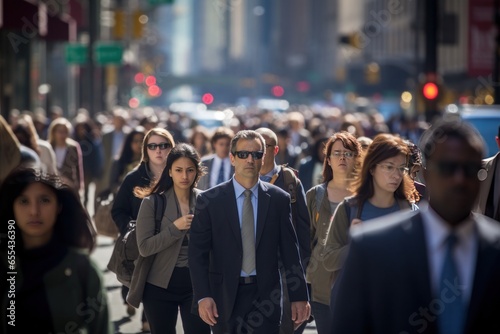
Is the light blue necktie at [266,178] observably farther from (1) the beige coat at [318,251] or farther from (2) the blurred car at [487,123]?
(2) the blurred car at [487,123]

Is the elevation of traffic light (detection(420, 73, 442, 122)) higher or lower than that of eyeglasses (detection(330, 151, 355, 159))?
higher

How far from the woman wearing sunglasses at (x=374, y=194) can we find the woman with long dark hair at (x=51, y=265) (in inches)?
98.5

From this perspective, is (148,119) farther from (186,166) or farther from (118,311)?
(186,166)

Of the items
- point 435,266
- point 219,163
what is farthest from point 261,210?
point 219,163

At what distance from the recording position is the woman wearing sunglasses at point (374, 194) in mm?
7160

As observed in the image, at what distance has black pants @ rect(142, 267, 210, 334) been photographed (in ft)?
27.1

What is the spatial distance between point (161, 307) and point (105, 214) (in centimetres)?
316

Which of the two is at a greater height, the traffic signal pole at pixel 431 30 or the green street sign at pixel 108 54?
the green street sign at pixel 108 54

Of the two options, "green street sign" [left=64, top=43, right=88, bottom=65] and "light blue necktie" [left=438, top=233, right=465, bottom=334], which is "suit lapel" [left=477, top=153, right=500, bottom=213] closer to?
"light blue necktie" [left=438, top=233, right=465, bottom=334]

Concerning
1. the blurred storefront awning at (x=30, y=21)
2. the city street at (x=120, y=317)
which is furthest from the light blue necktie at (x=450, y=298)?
the blurred storefront awning at (x=30, y=21)

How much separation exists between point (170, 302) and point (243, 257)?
43.1 inches

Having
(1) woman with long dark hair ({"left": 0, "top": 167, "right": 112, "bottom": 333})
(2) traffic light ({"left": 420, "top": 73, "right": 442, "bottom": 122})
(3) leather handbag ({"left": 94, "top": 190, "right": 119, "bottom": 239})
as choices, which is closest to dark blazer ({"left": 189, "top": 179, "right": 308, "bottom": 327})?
(1) woman with long dark hair ({"left": 0, "top": 167, "right": 112, "bottom": 333})

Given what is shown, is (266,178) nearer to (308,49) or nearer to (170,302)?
(170,302)

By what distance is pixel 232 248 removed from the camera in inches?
291
